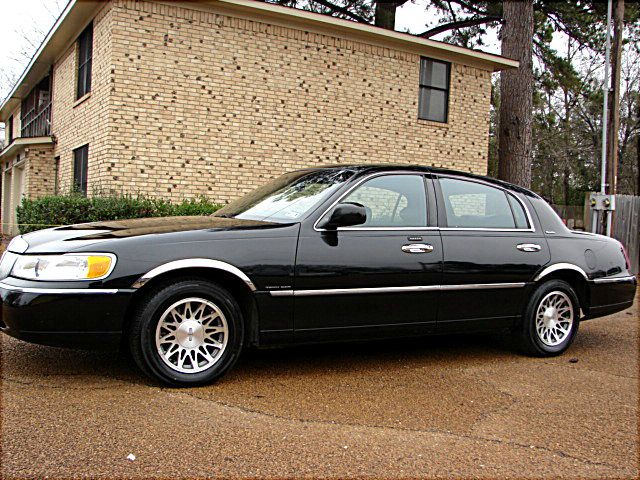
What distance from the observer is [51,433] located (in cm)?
331

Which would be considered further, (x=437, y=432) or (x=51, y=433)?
(x=437, y=432)

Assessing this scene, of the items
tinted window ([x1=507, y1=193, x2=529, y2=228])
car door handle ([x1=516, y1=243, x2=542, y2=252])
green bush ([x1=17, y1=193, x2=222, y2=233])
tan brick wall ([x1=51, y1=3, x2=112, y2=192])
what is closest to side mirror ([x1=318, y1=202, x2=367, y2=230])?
car door handle ([x1=516, y1=243, x2=542, y2=252])

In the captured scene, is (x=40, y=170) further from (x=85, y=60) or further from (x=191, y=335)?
(x=191, y=335)

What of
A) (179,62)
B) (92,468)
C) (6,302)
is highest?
(179,62)

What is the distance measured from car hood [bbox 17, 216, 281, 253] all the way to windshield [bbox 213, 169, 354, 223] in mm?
200

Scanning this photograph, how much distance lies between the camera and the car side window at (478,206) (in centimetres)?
539

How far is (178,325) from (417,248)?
2.00 metres

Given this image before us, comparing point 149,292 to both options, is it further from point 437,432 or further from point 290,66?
point 290,66

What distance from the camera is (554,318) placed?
18.9 feet

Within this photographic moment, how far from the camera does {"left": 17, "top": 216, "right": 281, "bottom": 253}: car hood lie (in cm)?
413

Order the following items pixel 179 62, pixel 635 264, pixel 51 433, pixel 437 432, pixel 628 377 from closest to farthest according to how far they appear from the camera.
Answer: pixel 51 433, pixel 437 432, pixel 628 377, pixel 179 62, pixel 635 264

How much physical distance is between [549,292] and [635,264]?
11.4 meters

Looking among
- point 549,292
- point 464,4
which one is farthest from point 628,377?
point 464,4

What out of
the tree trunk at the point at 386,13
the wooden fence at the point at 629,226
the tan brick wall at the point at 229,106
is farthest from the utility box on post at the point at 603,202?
the tree trunk at the point at 386,13
